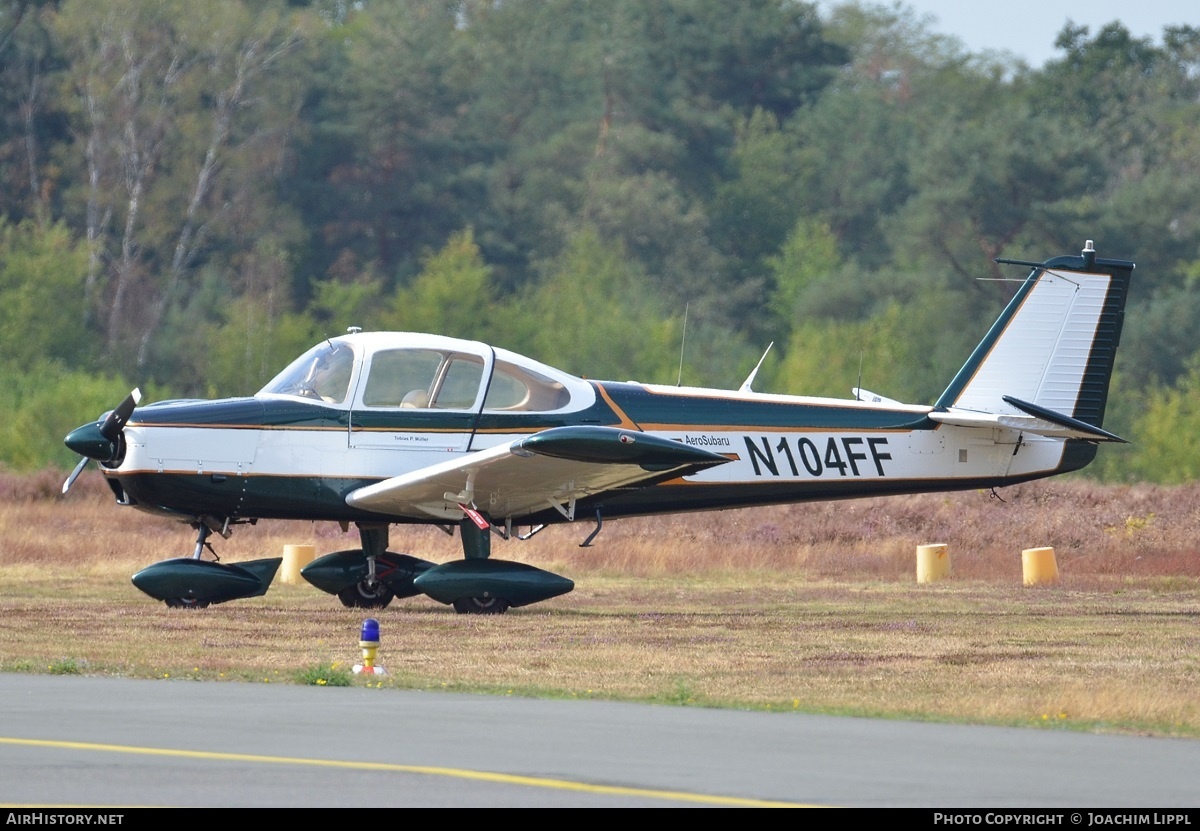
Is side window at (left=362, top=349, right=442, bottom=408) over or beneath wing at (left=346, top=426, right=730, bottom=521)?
over

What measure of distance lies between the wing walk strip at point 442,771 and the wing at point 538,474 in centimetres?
668

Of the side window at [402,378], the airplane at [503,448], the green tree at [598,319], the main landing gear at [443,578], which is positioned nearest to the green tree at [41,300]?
the green tree at [598,319]

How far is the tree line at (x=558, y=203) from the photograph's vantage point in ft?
166

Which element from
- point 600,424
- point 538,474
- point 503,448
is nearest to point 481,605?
point 538,474

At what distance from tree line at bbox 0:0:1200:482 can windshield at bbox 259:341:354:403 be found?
28038 mm

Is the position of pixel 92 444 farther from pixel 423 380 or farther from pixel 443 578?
pixel 443 578

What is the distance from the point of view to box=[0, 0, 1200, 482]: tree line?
50.6 m

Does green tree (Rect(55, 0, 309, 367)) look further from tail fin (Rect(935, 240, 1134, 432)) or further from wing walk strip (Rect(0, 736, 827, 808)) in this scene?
wing walk strip (Rect(0, 736, 827, 808))

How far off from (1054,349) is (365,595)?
6.46 metres

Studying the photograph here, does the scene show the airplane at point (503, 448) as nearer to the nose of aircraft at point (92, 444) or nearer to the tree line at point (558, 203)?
the nose of aircraft at point (92, 444)

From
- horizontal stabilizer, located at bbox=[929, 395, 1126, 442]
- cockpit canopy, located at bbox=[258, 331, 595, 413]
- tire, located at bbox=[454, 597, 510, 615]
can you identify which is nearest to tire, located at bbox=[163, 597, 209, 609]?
cockpit canopy, located at bbox=[258, 331, 595, 413]

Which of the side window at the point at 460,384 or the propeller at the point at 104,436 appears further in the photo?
the side window at the point at 460,384

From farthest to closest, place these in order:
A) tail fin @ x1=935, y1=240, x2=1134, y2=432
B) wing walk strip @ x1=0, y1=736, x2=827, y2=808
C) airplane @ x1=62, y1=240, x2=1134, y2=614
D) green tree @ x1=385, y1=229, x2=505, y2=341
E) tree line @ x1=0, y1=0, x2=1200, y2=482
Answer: green tree @ x1=385, y1=229, x2=505, y2=341 → tree line @ x1=0, y1=0, x2=1200, y2=482 → tail fin @ x1=935, y1=240, x2=1134, y2=432 → airplane @ x1=62, y1=240, x2=1134, y2=614 → wing walk strip @ x1=0, y1=736, x2=827, y2=808

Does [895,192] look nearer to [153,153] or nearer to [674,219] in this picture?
[674,219]
